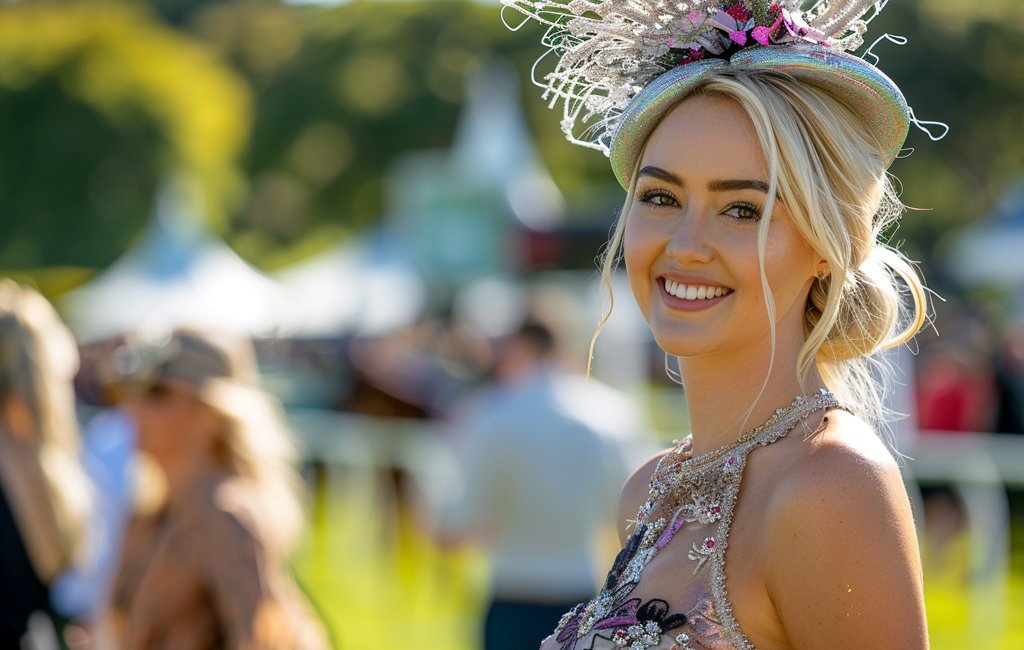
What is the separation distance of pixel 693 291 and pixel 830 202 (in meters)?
0.28

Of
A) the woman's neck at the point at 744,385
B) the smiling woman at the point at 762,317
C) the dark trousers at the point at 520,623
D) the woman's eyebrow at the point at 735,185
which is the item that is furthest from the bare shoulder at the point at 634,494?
the dark trousers at the point at 520,623

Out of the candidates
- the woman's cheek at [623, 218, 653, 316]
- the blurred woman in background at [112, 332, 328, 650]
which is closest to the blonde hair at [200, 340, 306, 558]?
the blurred woman in background at [112, 332, 328, 650]

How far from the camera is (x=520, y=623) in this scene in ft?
14.8

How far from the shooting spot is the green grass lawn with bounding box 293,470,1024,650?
7.33 meters

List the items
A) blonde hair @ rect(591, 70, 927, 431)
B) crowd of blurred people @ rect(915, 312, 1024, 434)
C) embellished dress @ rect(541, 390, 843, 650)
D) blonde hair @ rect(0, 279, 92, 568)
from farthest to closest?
crowd of blurred people @ rect(915, 312, 1024, 434), blonde hair @ rect(0, 279, 92, 568), blonde hair @ rect(591, 70, 927, 431), embellished dress @ rect(541, 390, 843, 650)

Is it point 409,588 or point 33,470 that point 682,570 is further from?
point 409,588

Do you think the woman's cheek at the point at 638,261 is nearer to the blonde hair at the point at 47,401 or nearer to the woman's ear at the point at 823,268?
the woman's ear at the point at 823,268

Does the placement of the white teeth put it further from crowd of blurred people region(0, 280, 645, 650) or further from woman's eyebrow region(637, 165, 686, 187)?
crowd of blurred people region(0, 280, 645, 650)

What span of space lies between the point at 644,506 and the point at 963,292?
2530cm

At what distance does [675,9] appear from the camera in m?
1.99

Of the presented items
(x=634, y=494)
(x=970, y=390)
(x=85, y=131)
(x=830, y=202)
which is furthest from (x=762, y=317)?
(x=85, y=131)

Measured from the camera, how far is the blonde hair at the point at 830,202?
1773 mm

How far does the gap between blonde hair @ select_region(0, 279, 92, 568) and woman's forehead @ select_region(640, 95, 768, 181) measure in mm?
3504

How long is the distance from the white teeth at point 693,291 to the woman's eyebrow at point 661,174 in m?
0.18
